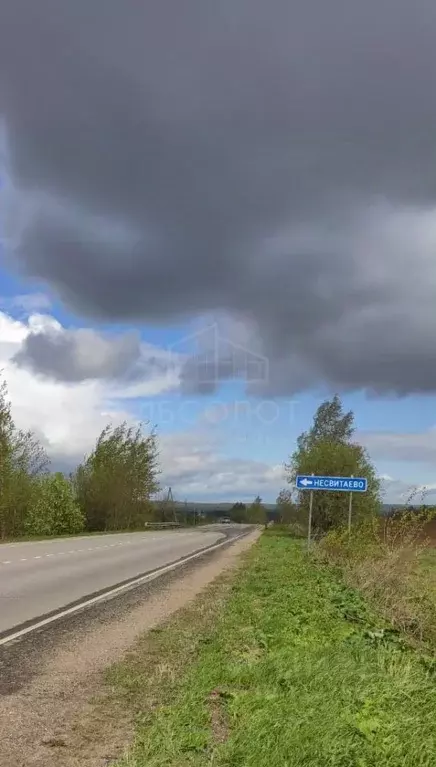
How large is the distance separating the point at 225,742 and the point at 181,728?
49cm

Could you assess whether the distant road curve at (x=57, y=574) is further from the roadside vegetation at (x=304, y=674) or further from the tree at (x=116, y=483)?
the tree at (x=116, y=483)

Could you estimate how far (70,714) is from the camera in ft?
20.6

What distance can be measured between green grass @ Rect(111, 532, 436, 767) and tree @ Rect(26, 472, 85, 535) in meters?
40.5

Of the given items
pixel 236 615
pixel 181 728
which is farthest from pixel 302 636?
pixel 181 728

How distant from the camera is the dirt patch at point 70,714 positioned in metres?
5.23

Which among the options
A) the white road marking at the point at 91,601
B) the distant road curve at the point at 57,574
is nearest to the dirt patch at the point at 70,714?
the white road marking at the point at 91,601

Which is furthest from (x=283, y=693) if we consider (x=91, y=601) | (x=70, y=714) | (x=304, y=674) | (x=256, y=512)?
(x=256, y=512)

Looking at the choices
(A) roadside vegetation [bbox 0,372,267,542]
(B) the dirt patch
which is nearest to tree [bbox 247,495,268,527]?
(A) roadside vegetation [bbox 0,372,267,542]

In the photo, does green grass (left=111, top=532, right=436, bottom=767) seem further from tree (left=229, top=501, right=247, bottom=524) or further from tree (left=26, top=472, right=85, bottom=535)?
tree (left=229, top=501, right=247, bottom=524)

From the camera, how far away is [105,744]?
5469mm

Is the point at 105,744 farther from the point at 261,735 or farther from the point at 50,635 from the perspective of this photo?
the point at 50,635

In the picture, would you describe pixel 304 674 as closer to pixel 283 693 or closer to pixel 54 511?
pixel 283 693

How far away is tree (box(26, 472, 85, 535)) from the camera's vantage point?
49.6 metres

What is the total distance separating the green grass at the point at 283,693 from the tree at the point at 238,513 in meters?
146
